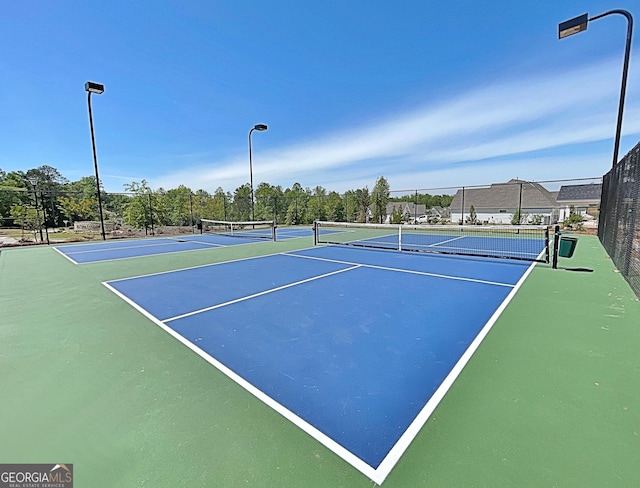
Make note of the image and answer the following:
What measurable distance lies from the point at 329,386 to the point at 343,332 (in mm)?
1051

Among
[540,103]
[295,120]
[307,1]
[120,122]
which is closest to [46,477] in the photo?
[307,1]

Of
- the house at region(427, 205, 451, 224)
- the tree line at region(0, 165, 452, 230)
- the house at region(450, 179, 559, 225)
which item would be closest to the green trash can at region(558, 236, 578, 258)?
the tree line at region(0, 165, 452, 230)

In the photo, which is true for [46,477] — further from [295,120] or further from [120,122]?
[295,120]

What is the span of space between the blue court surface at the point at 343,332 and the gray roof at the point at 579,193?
36.6m

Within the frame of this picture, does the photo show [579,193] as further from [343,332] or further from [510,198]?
[343,332]

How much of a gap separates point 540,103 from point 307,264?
516 inches

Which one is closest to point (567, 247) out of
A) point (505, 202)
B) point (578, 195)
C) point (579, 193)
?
point (505, 202)

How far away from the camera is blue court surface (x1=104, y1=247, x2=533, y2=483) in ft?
6.35

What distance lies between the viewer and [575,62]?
1003 centimetres

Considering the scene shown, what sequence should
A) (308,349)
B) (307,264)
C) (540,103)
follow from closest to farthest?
(308,349) < (307,264) < (540,103)

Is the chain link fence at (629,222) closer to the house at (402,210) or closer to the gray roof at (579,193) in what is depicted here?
the house at (402,210)

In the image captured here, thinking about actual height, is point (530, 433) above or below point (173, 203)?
below

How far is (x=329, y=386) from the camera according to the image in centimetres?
229

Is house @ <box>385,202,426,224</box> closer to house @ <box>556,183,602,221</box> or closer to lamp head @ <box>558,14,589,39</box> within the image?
lamp head @ <box>558,14,589,39</box>
